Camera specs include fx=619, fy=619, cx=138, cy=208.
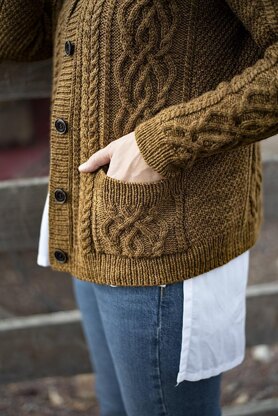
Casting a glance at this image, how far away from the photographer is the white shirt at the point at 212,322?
1.21 metres

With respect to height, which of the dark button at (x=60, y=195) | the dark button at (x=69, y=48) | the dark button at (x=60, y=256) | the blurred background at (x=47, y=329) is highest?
the dark button at (x=69, y=48)

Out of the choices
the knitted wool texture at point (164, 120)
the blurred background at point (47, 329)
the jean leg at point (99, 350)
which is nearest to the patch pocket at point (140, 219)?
the knitted wool texture at point (164, 120)

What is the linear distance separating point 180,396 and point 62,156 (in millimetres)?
542

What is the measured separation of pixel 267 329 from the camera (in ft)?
6.79

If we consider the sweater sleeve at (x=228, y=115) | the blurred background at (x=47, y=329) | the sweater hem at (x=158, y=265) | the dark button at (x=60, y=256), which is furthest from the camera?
the blurred background at (x=47, y=329)

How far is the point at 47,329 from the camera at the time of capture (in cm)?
201

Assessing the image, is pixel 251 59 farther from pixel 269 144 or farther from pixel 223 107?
pixel 269 144

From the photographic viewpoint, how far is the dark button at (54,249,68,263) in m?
1.31

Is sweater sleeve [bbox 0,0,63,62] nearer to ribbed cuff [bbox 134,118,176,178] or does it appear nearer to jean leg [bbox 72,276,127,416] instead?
ribbed cuff [bbox 134,118,176,178]

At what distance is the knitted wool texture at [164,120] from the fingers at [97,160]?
17mm

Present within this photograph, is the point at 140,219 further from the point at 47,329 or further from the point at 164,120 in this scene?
the point at 47,329

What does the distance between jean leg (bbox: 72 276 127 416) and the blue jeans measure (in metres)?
0.16

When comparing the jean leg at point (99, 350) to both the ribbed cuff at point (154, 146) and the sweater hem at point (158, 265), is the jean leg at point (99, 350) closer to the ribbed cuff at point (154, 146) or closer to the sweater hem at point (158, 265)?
the sweater hem at point (158, 265)

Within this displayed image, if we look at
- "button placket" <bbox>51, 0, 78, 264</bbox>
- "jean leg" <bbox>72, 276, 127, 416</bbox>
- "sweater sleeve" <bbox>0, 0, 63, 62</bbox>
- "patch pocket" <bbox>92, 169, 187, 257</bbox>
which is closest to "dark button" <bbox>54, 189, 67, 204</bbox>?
"button placket" <bbox>51, 0, 78, 264</bbox>
